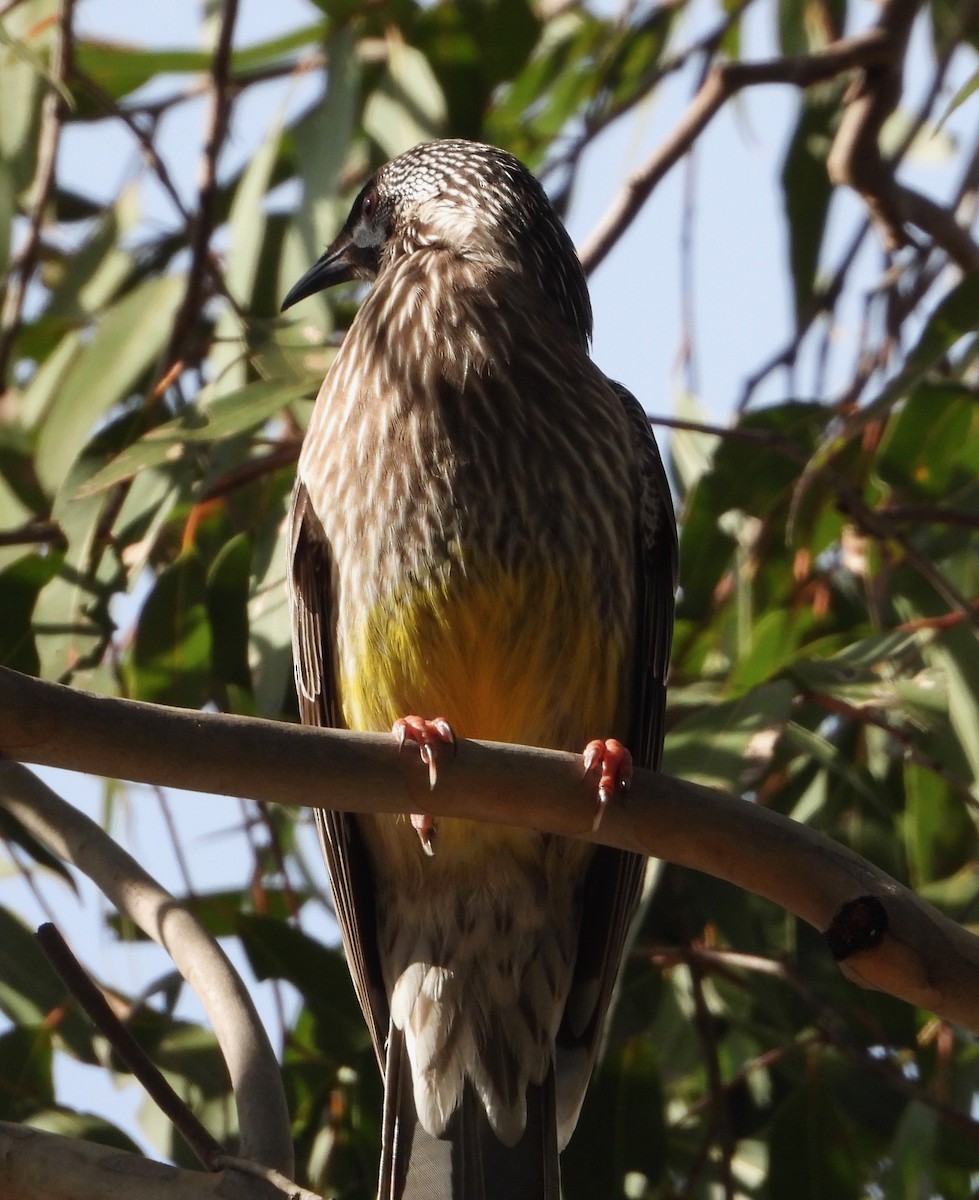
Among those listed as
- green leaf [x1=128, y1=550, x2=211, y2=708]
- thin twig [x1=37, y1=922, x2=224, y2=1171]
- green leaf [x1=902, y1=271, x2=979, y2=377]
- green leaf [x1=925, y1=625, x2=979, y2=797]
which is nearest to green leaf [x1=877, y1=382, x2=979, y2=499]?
green leaf [x1=902, y1=271, x2=979, y2=377]

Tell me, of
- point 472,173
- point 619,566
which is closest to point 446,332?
point 619,566

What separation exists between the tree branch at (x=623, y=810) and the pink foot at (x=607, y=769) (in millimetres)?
11

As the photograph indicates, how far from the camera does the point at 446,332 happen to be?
308cm

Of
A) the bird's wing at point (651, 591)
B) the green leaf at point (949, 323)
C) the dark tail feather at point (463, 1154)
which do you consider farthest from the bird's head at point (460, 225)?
the dark tail feather at point (463, 1154)

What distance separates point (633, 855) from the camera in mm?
2904

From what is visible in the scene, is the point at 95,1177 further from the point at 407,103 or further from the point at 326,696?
the point at 407,103

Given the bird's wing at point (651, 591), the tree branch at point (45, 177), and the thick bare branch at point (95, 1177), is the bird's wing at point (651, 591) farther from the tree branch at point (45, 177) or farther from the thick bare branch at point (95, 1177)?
the tree branch at point (45, 177)

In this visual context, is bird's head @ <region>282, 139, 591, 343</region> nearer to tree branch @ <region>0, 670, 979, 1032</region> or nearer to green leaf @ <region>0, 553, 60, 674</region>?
green leaf @ <region>0, 553, 60, 674</region>

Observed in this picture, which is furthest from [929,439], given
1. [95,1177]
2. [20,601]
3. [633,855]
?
[95,1177]

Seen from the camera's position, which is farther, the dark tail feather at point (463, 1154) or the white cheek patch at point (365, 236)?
the white cheek patch at point (365, 236)

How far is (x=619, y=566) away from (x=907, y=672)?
0.85 metres

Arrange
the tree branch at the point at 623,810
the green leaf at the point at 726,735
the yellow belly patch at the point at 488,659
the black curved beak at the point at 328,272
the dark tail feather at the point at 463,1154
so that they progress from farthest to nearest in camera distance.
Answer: the black curved beak at the point at 328,272
the green leaf at the point at 726,735
the dark tail feather at the point at 463,1154
the yellow belly patch at the point at 488,659
the tree branch at the point at 623,810

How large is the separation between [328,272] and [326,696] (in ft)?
3.86

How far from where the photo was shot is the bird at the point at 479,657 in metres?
2.78
